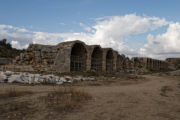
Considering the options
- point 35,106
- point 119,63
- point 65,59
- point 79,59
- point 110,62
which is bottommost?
point 35,106

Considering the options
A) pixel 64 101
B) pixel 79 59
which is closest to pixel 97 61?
pixel 79 59

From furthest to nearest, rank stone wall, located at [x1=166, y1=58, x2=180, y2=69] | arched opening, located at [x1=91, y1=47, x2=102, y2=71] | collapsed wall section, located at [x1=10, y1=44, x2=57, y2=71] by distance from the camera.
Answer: stone wall, located at [x1=166, y1=58, x2=180, y2=69] → arched opening, located at [x1=91, y1=47, x2=102, y2=71] → collapsed wall section, located at [x1=10, y1=44, x2=57, y2=71]

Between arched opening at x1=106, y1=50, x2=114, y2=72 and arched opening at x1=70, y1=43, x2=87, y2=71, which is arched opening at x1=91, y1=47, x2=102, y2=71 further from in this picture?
arched opening at x1=70, y1=43, x2=87, y2=71

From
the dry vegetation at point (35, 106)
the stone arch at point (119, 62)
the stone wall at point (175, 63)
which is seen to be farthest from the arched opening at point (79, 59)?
the stone wall at point (175, 63)

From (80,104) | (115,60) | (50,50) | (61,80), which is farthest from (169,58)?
(80,104)

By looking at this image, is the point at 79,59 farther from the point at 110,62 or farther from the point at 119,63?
the point at 119,63

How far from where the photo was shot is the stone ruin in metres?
13.1

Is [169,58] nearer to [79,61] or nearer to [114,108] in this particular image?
[79,61]

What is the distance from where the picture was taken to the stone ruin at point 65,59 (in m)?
13.1

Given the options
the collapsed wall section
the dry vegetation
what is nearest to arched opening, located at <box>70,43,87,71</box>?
the collapsed wall section

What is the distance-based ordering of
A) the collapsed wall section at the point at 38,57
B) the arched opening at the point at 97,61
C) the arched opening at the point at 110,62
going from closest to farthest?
1. the collapsed wall section at the point at 38,57
2. the arched opening at the point at 97,61
3. the arched opening at the point at 110,62

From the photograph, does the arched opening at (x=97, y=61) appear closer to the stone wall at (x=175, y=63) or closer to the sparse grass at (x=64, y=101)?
the sparse grass at (x=64, y=101)

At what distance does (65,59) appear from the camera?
13375 millimetres

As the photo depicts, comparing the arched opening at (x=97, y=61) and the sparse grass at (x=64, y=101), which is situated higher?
the arched opening at (x=97, y=61)
